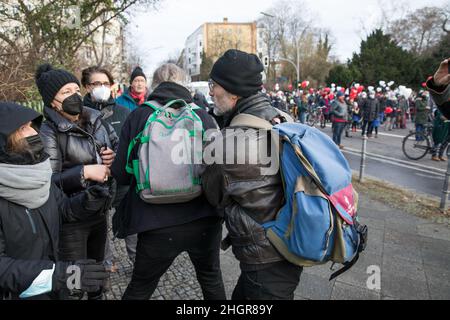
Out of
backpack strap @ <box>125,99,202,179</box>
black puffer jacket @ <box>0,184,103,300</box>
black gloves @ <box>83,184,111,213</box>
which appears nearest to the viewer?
black puffer jacket @ <box>0,184,103,300</box>

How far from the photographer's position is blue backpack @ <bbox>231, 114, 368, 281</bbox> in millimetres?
1542

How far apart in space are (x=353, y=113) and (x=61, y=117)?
15.1 meters

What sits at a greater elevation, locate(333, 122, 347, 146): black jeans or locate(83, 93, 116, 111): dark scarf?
locate(83, 93, 116, 111): dark scarf

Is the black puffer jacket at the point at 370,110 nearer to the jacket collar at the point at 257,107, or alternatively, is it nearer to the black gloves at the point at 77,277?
the jacket collar at the point at 257,107

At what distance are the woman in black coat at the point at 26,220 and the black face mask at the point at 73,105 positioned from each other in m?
0.62

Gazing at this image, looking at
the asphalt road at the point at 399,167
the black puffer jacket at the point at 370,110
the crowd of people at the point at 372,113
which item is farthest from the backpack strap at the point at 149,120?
the black puffer jacket at the point at 370,110

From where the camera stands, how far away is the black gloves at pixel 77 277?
5.19ft

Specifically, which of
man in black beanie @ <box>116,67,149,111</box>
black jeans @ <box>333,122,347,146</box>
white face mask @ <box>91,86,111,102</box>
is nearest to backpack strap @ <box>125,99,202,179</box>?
white face mask @ <box>91,86,111,102</box>

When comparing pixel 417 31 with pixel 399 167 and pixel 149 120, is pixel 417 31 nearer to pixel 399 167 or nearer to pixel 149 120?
pixel 399 167

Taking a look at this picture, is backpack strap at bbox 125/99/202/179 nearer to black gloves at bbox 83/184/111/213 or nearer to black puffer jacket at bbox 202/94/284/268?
black gloves at bbox 83/184/111/213

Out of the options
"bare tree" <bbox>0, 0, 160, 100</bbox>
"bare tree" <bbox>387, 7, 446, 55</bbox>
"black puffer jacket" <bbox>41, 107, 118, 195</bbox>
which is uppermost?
"bare tree" <bbox>387, 7, 446, 55</bbox>

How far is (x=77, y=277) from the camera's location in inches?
63.1

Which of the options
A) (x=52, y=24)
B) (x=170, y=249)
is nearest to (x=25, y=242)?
(x=170, y=249)
